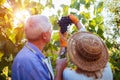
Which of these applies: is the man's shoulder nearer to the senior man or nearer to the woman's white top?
the senior man

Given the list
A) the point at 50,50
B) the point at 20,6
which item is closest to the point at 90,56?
the point at 20,6

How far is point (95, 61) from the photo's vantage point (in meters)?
3.20

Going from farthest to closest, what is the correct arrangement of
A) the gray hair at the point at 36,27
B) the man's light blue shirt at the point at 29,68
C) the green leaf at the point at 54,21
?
1. the green leaf at the point at 54,21
2. the gray hair at the point at 36,27
3. the man's light blue shirt at the point at 29,68

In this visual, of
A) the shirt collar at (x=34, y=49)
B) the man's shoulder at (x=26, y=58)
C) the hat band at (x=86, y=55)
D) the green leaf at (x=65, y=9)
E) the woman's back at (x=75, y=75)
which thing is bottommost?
the woman's back at (x=75, y=75)

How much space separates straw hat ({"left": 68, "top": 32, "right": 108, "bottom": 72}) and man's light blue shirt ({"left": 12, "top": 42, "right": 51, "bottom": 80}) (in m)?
0.39

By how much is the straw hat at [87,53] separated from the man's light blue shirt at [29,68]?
0.39 metres

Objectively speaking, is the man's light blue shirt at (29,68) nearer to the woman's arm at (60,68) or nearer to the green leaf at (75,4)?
the woman's arm at (60,68)

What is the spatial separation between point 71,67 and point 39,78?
20.1 inches

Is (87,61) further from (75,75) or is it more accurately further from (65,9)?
(65,9)

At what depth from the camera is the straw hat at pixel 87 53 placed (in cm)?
315

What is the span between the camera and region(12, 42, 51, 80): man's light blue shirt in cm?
274

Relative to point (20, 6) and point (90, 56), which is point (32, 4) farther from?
point (90, 56)

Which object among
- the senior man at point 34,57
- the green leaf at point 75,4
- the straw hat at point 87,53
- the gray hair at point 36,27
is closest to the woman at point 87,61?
the straw hat at point 87,53

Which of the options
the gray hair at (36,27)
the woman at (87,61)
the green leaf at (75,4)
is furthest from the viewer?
the green leaf at (75,4)
